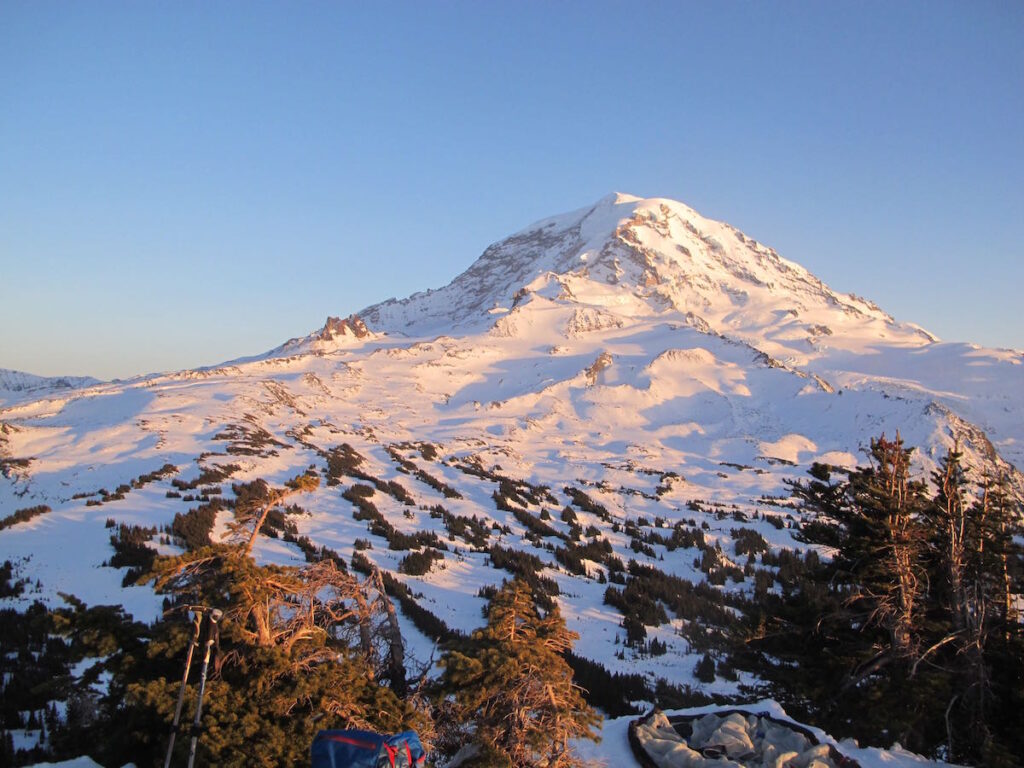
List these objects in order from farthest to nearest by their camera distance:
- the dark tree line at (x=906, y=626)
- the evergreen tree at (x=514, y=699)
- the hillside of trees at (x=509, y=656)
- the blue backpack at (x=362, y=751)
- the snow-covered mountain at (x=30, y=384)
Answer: the snow-covered mountain at (x=30, y=384), the dark tree line at (x=906, y=626), the evergreen tree at (x=514, y=699), the hillside of trees at (x=509, y=656), the blue backpack at (x=362, y=751)

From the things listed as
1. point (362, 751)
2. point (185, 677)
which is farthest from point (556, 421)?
point (362, 751)

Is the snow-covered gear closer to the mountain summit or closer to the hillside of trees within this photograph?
the hillside of trees

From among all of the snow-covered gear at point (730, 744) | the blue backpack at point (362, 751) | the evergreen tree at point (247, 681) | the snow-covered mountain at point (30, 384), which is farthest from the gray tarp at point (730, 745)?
the snow-covered mountain at point (30, 384)

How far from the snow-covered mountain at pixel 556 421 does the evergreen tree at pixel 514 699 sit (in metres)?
4.51

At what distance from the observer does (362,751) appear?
4223 millimetres

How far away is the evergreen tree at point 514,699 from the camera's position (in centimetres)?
524

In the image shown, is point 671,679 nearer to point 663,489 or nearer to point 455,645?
point 455,645

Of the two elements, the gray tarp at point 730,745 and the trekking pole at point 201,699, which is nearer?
the trekking pole at point 201,699

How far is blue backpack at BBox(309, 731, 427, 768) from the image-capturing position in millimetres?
4180

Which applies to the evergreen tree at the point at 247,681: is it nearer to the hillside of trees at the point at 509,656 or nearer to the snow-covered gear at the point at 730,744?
the hillside of trees at the point at 509,656

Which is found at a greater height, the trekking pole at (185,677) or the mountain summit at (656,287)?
the mountain summit at (656,287)

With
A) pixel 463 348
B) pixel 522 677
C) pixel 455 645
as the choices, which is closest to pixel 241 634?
pixel 455 645

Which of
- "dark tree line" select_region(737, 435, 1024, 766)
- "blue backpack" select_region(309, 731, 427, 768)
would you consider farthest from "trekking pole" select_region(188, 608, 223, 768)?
"dark tree line" select_region(737, 435, 1024, 766)

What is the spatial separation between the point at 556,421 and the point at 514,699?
47237 millimetres
